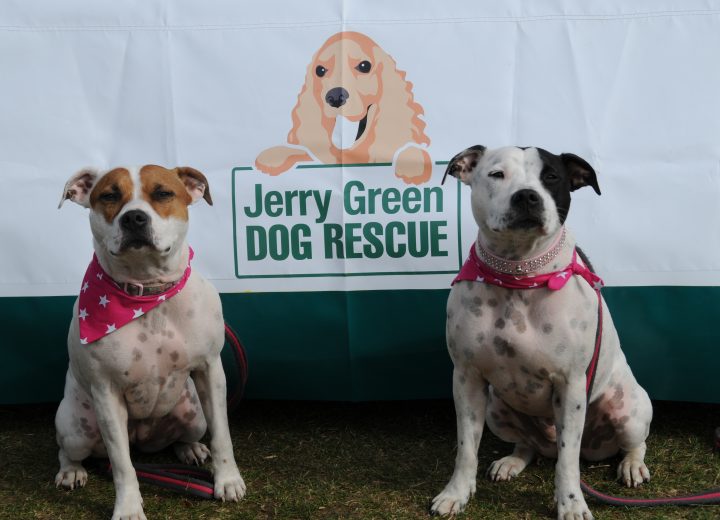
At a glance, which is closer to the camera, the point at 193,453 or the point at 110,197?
the point at 110,197

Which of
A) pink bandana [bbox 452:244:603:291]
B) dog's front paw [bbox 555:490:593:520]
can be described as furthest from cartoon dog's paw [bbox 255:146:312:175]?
dog's front paw [bbox 555:490:593:520]

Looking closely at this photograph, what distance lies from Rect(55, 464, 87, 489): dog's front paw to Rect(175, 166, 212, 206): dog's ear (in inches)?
60.5

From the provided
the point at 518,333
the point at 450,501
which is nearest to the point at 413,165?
the point at 518,333

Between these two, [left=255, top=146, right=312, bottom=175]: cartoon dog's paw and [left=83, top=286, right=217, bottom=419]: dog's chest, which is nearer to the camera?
[left=83, top=286, right=217, bottom=419]: dog's chest

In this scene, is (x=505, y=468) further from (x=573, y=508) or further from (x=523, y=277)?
(x=523, y=277)

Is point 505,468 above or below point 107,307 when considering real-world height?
below

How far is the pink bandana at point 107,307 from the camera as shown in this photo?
362 centimetres

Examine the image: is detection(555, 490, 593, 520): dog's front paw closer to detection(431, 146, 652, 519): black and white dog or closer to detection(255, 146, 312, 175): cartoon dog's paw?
detection(431, 146, 652, 519): black and white dog

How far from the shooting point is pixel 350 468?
14.6ft

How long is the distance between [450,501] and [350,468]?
784 millimetres

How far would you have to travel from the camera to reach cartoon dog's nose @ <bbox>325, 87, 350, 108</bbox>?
438cm

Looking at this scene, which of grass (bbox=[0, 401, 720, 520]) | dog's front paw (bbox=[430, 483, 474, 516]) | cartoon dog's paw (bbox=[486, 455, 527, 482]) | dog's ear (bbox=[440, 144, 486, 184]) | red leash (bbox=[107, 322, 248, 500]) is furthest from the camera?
cartoon dog's paw (bbox=[486, 455, 527, 482])

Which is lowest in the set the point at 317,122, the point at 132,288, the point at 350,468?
the point at 350,468

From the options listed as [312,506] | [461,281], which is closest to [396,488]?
[312,506]
